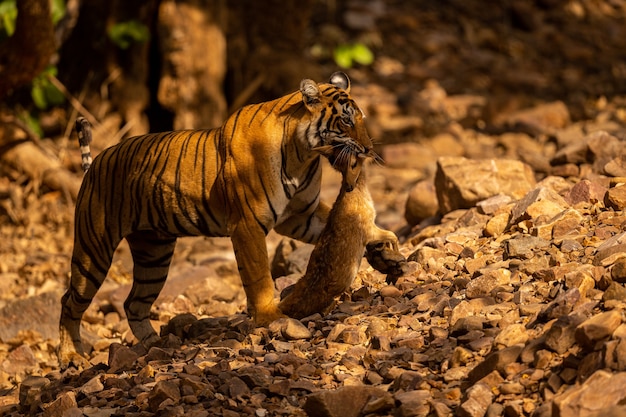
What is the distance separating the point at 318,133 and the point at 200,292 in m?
2.59

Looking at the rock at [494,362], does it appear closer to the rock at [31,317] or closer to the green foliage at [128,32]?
the rock at [31,317]

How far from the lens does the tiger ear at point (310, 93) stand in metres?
6.23

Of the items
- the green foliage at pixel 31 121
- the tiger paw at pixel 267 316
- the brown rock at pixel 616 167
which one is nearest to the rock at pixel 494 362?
the tiger paw at pixel 267 316

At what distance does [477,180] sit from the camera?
7.87m

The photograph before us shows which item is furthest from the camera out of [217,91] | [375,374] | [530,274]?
[217,91]

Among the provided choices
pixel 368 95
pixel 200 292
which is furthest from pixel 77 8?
pixel 200 292

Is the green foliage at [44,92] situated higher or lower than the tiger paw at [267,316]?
higher

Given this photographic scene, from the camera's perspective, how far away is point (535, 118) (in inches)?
576

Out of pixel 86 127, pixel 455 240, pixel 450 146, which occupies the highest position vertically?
pixel 86 127

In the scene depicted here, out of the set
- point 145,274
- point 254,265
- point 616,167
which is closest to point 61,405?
point 254,265

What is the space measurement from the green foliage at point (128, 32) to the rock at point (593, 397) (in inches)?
339

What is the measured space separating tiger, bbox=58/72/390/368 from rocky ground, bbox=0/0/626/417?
318 mm

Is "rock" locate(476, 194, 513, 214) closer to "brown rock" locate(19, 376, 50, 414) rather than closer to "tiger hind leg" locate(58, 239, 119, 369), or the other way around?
"tiger hind leg" locate(58, 239, 119, 369)

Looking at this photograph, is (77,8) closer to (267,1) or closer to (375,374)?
(267,1)
